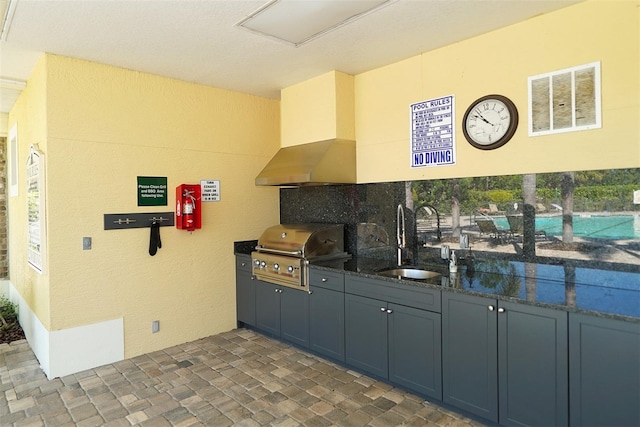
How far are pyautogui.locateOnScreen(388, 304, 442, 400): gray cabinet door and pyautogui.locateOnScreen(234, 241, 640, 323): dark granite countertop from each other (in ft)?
0.76

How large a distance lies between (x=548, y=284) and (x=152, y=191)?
131 inches

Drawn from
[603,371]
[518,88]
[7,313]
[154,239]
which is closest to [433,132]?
[518,88]

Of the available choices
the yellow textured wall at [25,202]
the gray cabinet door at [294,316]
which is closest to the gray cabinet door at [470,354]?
the gray cabinet door at [294,316]

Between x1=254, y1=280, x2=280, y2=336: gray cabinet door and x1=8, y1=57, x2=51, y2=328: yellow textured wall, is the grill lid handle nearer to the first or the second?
x1=254, y1=280, x2=280, y2=336: gray cabinet door

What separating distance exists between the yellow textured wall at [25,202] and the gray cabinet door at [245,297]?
1.73 meters

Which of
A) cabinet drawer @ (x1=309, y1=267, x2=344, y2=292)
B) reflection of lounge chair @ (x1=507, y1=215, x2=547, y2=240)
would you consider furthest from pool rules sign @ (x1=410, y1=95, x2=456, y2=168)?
cabinet drawer @ (x1=309, y1=267, x2=344, y2=292)

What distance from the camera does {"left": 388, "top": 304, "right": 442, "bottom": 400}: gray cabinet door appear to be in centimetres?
261

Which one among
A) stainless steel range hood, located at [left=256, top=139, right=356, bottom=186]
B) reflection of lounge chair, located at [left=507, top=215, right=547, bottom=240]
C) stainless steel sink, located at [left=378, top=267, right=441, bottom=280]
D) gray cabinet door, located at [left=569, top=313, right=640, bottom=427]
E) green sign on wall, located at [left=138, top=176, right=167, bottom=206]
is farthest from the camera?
green sign on wall, located at [left=138, top=176, right=167, bottom=206]

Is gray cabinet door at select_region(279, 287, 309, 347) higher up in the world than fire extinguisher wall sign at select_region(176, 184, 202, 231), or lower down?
lower down

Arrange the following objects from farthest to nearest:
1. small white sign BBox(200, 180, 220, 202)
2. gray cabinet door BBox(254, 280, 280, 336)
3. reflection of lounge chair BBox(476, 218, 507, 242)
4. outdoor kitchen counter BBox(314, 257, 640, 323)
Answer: small white sign BBox(200, 180, 220, 202) < gray cabinet door BBox(254, 280, 280, 336) < reflection of lounge chair BBox(476, 218, 507, 242) < outdoor kitchen counter BBox(314, 257, 640, 323)

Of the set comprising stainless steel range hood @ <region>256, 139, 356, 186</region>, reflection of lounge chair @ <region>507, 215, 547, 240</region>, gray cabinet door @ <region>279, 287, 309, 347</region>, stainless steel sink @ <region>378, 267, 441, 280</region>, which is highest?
stainless steel range hood @ <region>256, 139, 356, 186</region>

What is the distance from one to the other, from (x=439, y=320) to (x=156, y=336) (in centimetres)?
266

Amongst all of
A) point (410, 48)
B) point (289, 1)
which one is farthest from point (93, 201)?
point (410, 48)

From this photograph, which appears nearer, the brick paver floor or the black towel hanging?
the brick paver floor
